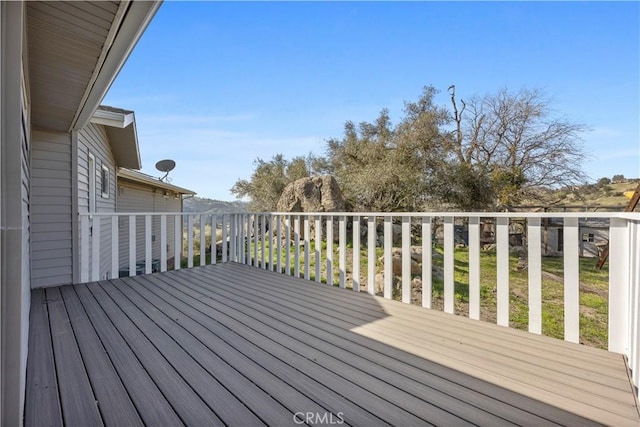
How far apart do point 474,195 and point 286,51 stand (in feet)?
23.2

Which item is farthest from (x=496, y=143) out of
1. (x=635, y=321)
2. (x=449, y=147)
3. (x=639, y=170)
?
(x=635, y=321)

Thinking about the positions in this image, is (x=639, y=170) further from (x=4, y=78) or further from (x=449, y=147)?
(x=4, y=78)

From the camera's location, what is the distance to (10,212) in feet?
3.61

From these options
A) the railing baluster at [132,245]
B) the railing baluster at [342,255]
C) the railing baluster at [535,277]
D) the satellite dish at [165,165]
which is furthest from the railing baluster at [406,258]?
the satellite dish at [165,165]

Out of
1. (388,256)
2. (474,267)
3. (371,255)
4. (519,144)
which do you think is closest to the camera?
(474,267)

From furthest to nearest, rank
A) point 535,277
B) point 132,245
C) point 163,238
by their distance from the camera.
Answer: point 163,238
point 132,245
point 535,277

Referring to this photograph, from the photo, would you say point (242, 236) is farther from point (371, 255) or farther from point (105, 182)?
point (105, 182)

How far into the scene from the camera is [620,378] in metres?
1.65

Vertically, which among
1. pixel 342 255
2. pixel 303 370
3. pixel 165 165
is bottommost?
pixel 303 370

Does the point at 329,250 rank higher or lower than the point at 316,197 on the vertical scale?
lower

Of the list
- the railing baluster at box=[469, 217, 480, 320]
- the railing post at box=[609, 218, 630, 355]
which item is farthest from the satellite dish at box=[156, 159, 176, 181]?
the railing post at box=[609, 218, 630, 355]

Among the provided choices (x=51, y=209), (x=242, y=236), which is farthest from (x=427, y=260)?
(x=51, y=209)

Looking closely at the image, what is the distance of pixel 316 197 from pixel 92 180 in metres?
5.26

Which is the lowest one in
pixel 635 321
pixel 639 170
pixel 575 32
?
pixel 635 321
